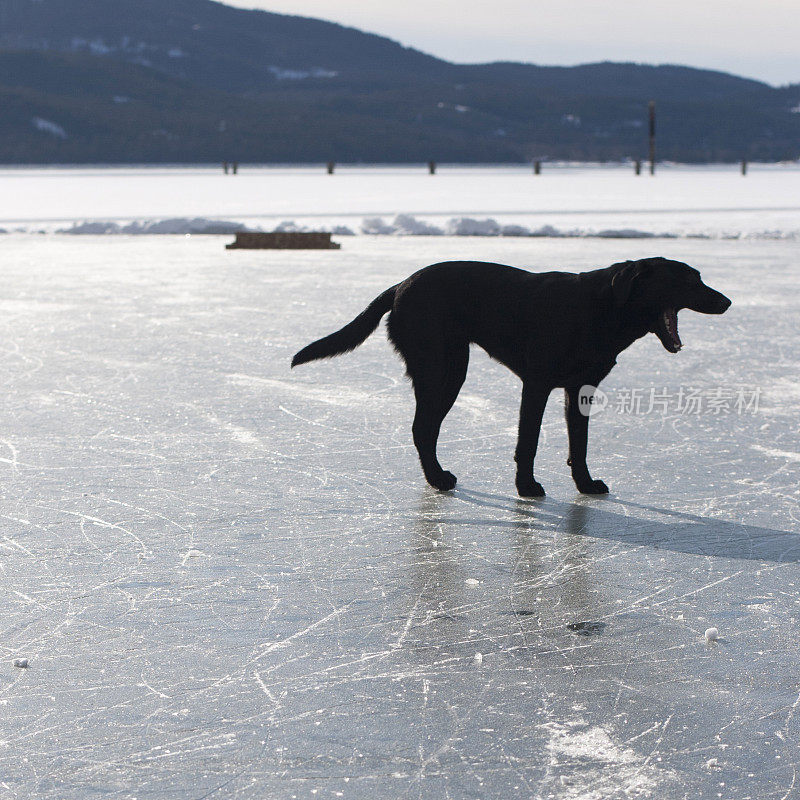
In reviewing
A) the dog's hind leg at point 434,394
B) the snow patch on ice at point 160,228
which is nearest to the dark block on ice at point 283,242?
the snow patch on ice at point 160,228

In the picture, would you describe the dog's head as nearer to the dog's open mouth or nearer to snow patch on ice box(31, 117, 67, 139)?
the dog's open mouth

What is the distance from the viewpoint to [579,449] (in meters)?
4.32

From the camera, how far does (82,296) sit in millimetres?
10367

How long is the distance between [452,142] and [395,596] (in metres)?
192

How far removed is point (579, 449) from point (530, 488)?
25 centimetres

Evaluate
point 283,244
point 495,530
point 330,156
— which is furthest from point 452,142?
point 495,530

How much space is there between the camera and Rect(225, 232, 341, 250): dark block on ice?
14.9 meters

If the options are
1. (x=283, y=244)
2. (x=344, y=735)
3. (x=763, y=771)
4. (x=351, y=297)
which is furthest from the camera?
(x=283, y=244)

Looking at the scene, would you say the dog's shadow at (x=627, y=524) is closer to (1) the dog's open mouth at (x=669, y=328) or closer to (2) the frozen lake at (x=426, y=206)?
(1) the dog's open mouth at (x=669, y=328)

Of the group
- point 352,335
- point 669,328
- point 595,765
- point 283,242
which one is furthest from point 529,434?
point 283,242

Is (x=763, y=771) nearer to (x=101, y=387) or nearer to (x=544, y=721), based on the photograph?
(x=544, y=721)

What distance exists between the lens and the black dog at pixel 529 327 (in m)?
3.93

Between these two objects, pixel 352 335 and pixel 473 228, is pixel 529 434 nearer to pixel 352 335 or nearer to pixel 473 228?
pixel 352 335

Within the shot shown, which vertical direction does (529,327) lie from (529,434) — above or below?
above
